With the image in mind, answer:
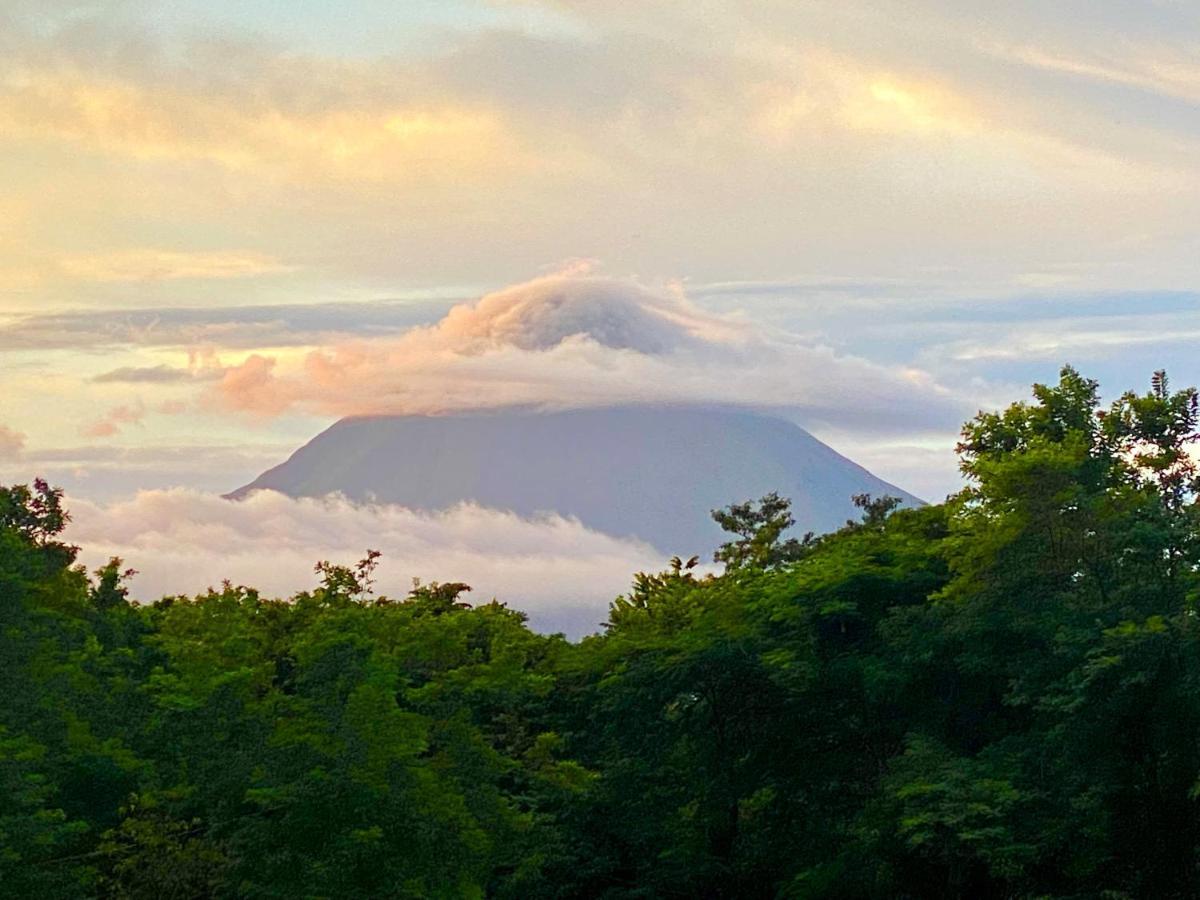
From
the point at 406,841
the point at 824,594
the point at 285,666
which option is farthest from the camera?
the point at 285,666

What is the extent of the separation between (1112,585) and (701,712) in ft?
Answer: 41.8

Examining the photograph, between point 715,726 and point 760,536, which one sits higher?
point 760,536

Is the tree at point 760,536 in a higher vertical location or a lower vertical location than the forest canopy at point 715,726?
higher

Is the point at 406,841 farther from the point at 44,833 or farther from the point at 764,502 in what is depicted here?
the point at 764,502

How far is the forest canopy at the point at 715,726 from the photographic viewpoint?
34.5 m

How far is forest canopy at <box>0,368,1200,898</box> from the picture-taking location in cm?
3447

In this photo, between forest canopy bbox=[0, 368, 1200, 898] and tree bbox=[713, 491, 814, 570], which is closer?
forest canopy bbox=[0, 368, 1200, 898]

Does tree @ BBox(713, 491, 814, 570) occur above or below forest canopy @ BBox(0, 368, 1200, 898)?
above

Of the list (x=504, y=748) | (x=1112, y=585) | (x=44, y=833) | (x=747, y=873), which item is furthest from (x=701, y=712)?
(x=44, y=833)

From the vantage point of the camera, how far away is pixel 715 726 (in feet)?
155

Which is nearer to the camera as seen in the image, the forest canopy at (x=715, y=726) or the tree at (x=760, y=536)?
the forest canopy at (x=715, y=726)

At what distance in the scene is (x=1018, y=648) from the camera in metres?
40.8

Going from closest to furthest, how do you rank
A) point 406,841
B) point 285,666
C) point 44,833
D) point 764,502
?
1. point 44,833
2. point 406,841
3. point 285,666
4. point 764,502

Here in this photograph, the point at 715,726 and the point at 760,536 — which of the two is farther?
the point at 760,536
